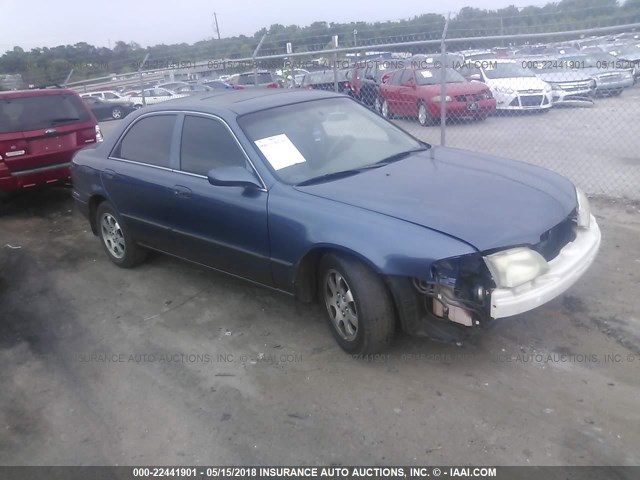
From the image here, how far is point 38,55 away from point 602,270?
90.9 feet

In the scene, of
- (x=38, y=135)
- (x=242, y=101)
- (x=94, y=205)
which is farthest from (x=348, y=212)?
(x=38, y=135)

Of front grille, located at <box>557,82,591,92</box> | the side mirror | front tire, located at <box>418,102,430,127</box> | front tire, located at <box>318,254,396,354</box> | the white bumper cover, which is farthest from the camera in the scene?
front grille, located at <box>557,82,591,92</box>

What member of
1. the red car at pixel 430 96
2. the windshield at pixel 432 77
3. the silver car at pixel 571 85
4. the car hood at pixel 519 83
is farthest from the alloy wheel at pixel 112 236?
the silver car at pixel 571 85

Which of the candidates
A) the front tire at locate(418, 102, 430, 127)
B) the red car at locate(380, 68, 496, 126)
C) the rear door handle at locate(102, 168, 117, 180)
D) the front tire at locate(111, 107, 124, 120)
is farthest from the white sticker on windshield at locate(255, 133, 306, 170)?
the front tire at locate(111, 107, 124, 120)

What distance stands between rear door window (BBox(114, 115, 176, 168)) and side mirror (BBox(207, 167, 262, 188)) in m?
0.93

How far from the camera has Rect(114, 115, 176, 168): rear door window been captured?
4.60 m

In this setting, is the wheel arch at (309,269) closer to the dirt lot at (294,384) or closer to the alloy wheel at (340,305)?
the alloy wheel at (340,305)

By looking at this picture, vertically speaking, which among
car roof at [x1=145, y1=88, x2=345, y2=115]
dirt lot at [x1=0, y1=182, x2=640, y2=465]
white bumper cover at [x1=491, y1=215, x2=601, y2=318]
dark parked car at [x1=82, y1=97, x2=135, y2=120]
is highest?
car roof at [x1=145, y1=88, x2=345, y2=115]

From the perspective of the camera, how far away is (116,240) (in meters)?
5.44

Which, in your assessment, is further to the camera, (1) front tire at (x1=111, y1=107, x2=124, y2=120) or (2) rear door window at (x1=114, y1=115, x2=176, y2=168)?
(1) front tire at (x1=111, y1=107, x2=124, y2=120)

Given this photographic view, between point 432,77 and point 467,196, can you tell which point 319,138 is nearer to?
point 467,196

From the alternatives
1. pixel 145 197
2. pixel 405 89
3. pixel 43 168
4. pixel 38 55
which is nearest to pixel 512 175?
pixel 145 197

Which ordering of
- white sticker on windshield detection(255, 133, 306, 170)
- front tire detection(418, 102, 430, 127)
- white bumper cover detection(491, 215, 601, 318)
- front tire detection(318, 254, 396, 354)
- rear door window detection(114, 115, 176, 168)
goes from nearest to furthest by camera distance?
white bumper cover detection(491, 215, 601, 318), front tire detection(318, 254, 396, 354), white sticker on windshield detection(255, 133, 306, 170), rear door window detection(114, 115, 176, 168), front tire detection(418, 102, 430, 127)

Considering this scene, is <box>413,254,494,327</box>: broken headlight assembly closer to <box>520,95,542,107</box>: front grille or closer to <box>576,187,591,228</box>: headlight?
<box>576,187,591,228</box>: headlight
